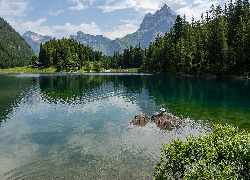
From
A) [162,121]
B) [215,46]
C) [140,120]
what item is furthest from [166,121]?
[215,46]

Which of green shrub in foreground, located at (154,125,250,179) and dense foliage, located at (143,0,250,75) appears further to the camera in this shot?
dense foliage, located at (143,0,250,75)

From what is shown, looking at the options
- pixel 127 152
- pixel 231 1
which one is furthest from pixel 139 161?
pixel 231 1

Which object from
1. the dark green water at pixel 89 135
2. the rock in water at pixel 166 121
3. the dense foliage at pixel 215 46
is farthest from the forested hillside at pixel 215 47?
the rock in water at pixel 166 121

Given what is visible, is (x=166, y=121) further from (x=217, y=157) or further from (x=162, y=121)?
(x=217, y=157)

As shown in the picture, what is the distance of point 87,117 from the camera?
131ft

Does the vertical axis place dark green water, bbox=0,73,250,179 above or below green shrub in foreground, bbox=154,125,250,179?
below

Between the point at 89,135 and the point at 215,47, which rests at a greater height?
the point at 215,47

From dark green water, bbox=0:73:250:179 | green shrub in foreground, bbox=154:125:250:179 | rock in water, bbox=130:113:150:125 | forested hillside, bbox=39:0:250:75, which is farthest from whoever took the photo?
forested hillside, bbox=39:0:250:75

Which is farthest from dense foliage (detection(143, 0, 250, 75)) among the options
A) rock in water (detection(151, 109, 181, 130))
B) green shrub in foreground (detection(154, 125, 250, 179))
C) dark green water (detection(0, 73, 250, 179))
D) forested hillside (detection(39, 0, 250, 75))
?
green shrub in foreground (detection(154, 125, 250, 179))

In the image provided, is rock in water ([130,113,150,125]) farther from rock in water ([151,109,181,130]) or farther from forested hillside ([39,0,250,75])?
forested hillside ([39,0,250,75])

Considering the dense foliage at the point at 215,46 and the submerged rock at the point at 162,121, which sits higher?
the dense foliage at the point at 215,46

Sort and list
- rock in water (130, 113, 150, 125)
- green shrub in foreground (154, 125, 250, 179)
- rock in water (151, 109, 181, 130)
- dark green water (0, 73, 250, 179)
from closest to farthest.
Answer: green shrub in foreground (154, 125, 250, 179)
dark green water (0, 73, 250, 179)
rock in water (151, 109, 181, 130)
rock in water (130, 113, 150, 125)

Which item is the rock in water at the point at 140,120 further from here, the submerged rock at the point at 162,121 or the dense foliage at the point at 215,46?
the dense foliage at the point at 215,46

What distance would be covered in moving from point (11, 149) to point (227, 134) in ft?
90.0
